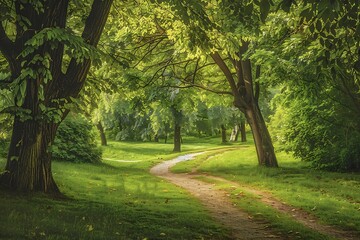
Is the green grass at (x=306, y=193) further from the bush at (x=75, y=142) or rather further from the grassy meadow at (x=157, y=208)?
the bush at (x=75, y=142)

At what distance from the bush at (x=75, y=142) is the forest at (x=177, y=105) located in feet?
0.33

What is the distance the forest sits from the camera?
7797mm

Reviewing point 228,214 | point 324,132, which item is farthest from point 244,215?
point 324,132

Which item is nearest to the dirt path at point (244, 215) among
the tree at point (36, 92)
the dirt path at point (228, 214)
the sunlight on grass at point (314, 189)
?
the dirt path at point (228, 214)

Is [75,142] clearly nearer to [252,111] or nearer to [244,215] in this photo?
[252,111]

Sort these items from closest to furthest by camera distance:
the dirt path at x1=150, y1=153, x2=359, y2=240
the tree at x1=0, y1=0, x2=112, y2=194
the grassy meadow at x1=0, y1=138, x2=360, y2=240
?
the grassy meadow at x1=0, y1=138, x2=360, y2=240
the tree at x1=0, y1=0, x2=112, y2=194
the dirt path at x1=150, y1=153, x2=359, y2=240

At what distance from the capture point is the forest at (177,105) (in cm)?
780

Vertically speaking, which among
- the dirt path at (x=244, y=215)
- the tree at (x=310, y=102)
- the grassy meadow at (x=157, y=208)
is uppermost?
the tree at (x=310, y=102)

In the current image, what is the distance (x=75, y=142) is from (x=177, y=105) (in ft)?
23.7

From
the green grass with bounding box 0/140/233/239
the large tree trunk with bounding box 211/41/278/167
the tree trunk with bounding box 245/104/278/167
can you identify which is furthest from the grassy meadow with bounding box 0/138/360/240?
the large tree trunk with bounding box 211/41/278/167

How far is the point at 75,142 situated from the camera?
25.4 m

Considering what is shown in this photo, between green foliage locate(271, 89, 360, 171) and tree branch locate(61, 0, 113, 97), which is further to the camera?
green foliage locate(271, 89, 360, 171)

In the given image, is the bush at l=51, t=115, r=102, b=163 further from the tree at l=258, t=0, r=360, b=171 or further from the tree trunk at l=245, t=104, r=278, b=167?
the tree at l=258, t=0, r=360, b=171

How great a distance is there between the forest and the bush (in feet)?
0.33
